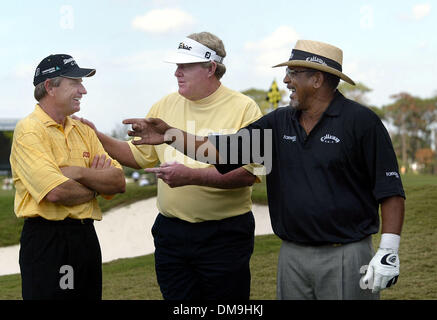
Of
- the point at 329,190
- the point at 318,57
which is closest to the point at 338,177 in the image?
the point at 329,190

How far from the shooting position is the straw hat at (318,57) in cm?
415

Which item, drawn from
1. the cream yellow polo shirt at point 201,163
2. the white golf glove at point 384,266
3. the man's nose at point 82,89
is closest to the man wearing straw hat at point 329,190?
the white golf glove at point 384,266

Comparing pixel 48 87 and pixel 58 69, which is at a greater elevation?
pixel 58 69

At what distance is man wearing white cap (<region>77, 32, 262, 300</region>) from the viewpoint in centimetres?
481

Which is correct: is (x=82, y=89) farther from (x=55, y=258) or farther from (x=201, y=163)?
(x=55, y=258)

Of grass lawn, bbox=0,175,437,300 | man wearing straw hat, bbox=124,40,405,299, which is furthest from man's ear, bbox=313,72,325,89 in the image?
grass lawn, bbox=0,175,437,300

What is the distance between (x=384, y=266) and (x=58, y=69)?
2.76 meters

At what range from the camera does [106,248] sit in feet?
51.8

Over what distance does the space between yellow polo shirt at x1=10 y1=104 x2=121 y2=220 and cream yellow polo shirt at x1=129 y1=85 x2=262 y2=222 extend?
614 millimetres

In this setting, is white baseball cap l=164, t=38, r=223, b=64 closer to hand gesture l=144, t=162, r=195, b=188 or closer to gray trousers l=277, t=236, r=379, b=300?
hand gesture l=144, t=162, r=195, b=188

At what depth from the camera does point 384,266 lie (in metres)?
3.83

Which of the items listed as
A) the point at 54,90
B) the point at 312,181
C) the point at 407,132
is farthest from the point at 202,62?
the point at 407,132

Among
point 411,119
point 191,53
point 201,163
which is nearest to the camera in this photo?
point 201,163

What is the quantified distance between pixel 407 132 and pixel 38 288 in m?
64.0
